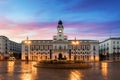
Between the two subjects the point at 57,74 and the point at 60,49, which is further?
the point at 60,49

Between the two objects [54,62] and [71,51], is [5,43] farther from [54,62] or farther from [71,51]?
[54,62]

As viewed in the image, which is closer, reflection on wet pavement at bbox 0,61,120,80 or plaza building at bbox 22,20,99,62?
reflection on wet pavement at bbox 0,61,120,80

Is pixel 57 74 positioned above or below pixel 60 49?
below

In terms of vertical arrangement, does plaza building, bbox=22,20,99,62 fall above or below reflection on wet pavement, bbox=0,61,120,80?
above

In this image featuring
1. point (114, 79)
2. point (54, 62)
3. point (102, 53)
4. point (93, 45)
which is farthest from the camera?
point (102, 53)

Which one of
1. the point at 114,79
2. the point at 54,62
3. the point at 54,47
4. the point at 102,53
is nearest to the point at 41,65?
the point at 54,62

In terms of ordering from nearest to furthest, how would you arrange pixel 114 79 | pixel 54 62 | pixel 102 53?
pixel 114 79 < pixel 54 62 < pixel 102 53

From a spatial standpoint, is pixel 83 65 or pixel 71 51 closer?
pixel 83 65

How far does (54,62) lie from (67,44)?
369 feet

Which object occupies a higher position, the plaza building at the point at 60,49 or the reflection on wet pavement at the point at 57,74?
the plaza building at the point at 60,49

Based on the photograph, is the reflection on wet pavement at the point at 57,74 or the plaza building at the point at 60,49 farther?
the plaza building at the point at 60,49

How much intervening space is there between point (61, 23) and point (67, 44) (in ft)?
47.6

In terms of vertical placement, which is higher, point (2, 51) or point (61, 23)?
point (61, 23)

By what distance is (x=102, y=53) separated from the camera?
563 ft
